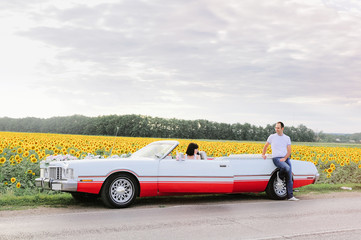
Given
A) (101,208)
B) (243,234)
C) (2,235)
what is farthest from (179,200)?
(2,235)

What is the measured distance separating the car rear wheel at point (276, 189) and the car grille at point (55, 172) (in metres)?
5.03

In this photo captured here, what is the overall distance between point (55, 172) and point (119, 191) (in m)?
1.37

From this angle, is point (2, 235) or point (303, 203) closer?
point (2, 235)

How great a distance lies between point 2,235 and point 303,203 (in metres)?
6.84

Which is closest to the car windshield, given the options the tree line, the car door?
the car door

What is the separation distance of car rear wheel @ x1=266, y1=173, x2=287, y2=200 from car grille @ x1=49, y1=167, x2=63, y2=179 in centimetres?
503

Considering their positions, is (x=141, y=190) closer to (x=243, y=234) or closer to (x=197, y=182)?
(x=197, y=182)

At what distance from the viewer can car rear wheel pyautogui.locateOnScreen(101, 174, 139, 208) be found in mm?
9336

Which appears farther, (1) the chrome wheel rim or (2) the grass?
(2) the grass

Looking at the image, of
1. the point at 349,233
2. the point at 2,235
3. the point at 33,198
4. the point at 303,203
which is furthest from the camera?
the point at 303,203

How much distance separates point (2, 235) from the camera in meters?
6.86

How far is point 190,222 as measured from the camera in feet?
26.5

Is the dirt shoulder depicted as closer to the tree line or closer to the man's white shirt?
the man's white shirt

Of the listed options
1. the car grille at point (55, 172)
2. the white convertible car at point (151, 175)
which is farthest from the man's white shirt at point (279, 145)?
the car grille at point (55, 172)
